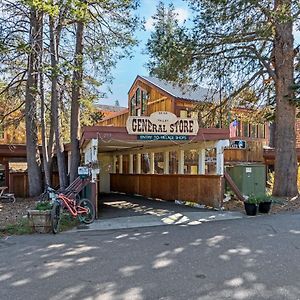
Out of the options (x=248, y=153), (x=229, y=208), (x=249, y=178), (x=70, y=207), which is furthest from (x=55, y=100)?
(x=248, y=153)

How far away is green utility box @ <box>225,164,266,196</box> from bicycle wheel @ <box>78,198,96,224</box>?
5815 mm

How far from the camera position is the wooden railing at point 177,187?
11.6m

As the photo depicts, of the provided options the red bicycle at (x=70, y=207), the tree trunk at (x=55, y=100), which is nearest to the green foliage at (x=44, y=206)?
the red bicycle at (x=70, y=207)

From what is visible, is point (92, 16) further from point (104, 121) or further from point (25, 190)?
point (104, 121)

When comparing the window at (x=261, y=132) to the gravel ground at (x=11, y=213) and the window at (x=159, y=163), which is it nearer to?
the window at (x=159, y=163)

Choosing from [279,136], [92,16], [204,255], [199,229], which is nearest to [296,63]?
[279,136]

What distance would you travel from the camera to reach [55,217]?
26.3ft

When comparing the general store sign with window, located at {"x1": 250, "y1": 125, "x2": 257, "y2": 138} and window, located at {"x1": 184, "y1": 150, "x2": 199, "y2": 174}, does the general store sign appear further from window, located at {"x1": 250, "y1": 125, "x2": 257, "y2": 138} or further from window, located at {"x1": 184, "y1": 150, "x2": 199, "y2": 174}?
window, located at {"x1": 250, "y1": 125, "x2": 257, "y2": 138}

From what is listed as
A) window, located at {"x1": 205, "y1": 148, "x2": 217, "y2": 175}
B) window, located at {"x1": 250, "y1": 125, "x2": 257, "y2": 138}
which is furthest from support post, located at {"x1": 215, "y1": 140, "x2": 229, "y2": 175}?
window, located at {"x1": 250, "y1": 125, "x2": 257, "y2": 138}

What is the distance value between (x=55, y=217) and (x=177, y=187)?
6750mm

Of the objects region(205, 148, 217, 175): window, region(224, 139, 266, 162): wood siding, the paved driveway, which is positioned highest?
region(224, 139, 266, 162): wood siding

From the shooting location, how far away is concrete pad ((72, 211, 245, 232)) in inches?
350

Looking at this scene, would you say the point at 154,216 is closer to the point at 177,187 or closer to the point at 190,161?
the point at 177,187

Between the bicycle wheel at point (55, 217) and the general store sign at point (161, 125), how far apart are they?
10.5ft
